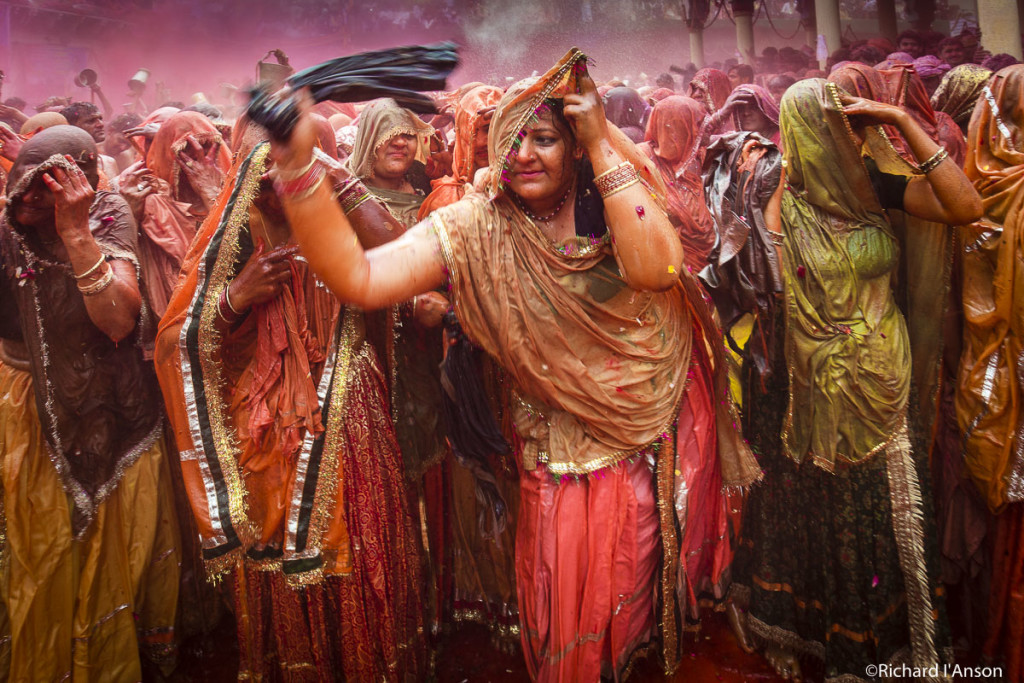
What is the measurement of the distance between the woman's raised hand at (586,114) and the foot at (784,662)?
2429 mm

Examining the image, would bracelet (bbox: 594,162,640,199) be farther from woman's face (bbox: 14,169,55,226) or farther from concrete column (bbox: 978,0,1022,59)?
concrete column (bbox: 978,0,1022,59)

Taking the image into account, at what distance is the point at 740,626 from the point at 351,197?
269cm

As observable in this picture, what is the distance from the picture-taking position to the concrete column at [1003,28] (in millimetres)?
5480

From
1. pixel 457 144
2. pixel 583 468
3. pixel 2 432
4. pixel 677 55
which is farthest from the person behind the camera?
pixel 677 55

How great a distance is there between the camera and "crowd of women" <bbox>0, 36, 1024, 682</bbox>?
2295 millimetres

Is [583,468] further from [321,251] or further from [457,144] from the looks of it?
[457,144]

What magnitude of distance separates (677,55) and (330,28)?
18.2 feet

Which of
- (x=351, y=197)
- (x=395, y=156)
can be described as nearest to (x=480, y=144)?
(x=395, y=156)

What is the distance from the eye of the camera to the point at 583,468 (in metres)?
2.33

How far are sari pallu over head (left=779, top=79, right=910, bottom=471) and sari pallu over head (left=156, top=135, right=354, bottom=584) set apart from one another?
193cm

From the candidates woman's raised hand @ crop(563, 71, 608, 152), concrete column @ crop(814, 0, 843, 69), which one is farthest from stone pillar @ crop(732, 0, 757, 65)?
woman's raised hand @ crop(563, 71, 608, 152)

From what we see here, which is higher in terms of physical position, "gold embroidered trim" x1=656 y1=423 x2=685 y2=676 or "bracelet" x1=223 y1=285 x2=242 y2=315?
"bracelet" x1=223 y1=285 x2=242 y2=315

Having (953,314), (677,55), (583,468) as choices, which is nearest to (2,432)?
(583,468)

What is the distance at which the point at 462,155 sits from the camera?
3.56 metres
